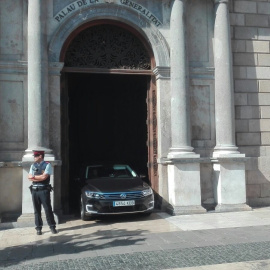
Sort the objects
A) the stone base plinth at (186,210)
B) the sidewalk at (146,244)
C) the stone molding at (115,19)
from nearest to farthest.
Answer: the sidewalk at (146,244) < the stone base plinth at (186,210) < the stone molding at (115,19)

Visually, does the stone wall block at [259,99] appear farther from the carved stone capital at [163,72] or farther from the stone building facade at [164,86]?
the carved stone capital at [163,72]

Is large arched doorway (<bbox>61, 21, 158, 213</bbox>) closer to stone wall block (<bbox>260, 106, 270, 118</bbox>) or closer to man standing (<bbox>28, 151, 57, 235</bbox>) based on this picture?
man standing (<bbox>28, 151, 57, 235</bbox>)

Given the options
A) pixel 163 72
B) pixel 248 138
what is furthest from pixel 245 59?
pixel 163 72

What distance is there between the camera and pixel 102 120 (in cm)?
1938

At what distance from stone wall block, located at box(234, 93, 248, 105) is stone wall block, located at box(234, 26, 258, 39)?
188 centimetres

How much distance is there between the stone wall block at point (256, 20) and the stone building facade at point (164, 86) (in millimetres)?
32

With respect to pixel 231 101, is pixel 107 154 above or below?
below

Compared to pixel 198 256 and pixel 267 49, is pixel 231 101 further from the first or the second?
pixel 198 256

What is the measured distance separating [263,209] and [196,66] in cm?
473

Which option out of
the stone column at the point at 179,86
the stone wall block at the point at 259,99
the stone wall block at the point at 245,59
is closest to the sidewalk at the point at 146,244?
the stone column at the point at 179,86

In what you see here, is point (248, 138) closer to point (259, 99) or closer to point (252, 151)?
point (252, 151)

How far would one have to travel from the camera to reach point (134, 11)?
1129 centimetres

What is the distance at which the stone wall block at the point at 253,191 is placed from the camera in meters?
12.0

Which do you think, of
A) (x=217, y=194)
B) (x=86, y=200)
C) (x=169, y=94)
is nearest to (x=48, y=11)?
(x=169, y=94)
